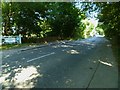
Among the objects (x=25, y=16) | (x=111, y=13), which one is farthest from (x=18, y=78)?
(x=25, y=16)

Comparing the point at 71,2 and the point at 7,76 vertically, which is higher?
the point at 71,2

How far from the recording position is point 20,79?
9102mm

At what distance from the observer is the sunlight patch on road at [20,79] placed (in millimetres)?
8116

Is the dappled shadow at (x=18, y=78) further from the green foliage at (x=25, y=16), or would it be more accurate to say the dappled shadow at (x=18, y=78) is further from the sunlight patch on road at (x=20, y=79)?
the green foliage at (x=25, y=16)

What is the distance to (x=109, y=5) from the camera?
1936 centimetres

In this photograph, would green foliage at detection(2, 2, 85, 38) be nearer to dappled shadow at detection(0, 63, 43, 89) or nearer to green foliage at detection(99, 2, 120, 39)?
Result: green foliage at detection(99, 2, 120, 39)

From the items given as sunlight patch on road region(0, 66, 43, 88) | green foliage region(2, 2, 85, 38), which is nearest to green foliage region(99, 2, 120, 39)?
green foliage region(2, 2, 85, 38)

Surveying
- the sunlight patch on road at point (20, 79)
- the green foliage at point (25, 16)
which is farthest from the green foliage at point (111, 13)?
the sunlight patch on road at point (20, 79)

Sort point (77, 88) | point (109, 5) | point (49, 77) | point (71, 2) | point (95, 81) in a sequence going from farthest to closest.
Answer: point (109, 5) → point (71, 2) → point (49, 77) → point (95, 81) → point (77, 88)

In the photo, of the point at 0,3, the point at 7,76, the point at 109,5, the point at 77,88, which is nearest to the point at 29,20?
the point at 0,3

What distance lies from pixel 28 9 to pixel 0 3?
4595 millimetres

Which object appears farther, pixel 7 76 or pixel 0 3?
pixel 0 3

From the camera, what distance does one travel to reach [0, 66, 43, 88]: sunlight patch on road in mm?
8116

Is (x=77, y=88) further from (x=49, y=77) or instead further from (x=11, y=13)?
(x=11, y=13)
